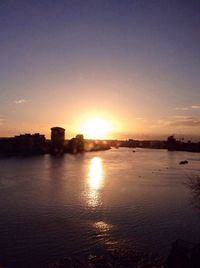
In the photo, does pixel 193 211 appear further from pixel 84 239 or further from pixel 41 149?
pixel 41 149

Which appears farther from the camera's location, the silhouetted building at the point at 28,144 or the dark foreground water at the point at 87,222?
the silhouetted building at the point at 28,144

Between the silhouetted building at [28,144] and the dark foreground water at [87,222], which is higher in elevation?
the silhouetted building at [28,144]

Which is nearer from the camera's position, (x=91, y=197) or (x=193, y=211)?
(x=193, y=211)

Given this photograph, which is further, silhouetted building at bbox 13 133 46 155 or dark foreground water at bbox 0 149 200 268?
silhouetted building at bbox 13 133 46 155

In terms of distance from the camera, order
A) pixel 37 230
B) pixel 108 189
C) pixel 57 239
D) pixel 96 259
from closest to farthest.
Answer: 1. pixel 96 259
2. pixel 57 239
3. pixel 37 230
4. pixel 108 189

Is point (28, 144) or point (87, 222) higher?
point (28, 144)

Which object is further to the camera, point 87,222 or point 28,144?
point 28,144

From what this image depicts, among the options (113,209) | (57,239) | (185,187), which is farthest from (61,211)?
(185,187)

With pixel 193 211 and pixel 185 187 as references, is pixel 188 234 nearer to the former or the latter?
pixel 193 211

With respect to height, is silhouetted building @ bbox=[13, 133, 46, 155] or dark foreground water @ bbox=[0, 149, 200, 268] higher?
silhouetted building @ bbox=[13, 133, 46, 155]

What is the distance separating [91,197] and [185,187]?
19598mm

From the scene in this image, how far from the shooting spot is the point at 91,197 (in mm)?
48219

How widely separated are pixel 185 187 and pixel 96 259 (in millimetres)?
37993

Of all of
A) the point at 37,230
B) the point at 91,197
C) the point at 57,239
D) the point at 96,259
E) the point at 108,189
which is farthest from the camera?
the point at 108,189
